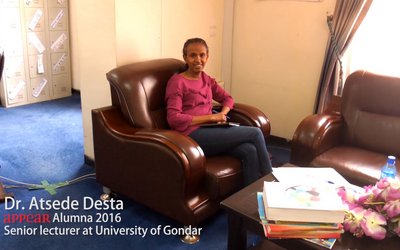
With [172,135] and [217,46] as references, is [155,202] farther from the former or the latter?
[217,46]

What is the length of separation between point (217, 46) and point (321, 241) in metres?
2.56

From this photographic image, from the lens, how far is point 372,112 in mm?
2691

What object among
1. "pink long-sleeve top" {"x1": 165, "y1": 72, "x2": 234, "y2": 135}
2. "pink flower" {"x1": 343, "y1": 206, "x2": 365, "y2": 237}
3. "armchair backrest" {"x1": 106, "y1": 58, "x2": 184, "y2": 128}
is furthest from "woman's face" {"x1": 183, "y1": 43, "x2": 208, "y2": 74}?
"pink flower" {"x1": 343, "y1": 206, "x2": 365, "y2": 237}

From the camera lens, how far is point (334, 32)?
3.08m

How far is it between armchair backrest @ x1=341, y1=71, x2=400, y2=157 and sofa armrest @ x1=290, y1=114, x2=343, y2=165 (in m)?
0.17

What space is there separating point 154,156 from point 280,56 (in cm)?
184

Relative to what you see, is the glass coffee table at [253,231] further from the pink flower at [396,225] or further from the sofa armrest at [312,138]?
the sofa armrest at [312,138]

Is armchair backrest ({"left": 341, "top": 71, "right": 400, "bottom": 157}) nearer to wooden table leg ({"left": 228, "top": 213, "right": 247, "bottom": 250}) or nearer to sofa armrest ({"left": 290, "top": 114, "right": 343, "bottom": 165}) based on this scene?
sofa armrest ({"left": 290, "top": 114, "right": 343, "bottom": 165})

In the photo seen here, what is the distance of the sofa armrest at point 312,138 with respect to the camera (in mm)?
2484

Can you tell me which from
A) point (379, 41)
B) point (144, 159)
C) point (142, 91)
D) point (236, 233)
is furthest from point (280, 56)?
point (236, 233)

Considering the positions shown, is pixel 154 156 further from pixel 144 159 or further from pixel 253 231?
pixel 253 231

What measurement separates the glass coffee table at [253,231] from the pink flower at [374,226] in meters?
0.04

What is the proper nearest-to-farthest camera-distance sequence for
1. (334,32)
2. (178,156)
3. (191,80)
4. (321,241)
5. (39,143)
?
(321,241)
(178,156)
(191,80)
(334,32)
(39,143)

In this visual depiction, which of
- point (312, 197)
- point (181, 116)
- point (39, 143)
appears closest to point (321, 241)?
point (312, 197)
